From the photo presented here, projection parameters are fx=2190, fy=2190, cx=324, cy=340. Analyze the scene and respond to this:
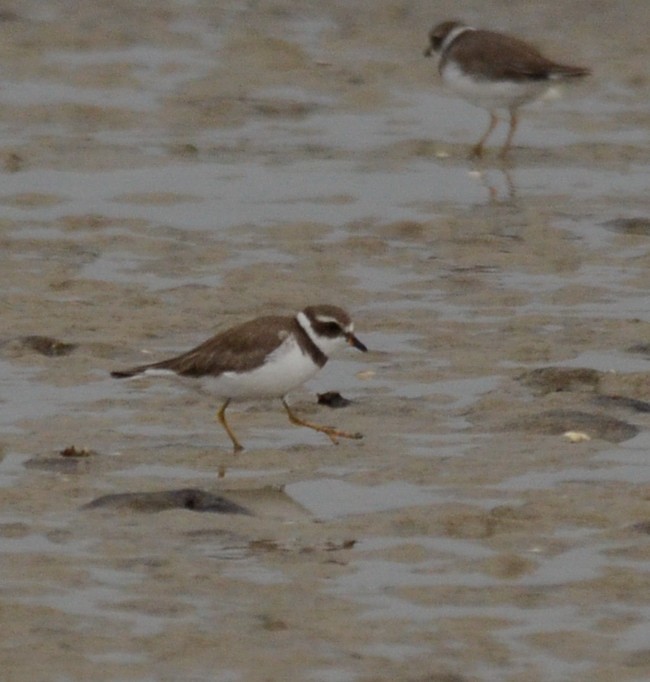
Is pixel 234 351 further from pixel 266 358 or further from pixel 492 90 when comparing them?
pixel 492 90

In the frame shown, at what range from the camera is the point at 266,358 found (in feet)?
35.1

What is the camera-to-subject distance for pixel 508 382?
11.8 metres

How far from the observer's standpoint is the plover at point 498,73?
18.3m

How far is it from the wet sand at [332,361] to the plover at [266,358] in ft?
0.99

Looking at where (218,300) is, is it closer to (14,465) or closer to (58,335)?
(58,335)

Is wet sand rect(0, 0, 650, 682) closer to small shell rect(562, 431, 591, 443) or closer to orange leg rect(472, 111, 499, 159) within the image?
small shell rect(562, 431, 591, 443)

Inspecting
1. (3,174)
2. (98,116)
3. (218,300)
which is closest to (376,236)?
(218,300)

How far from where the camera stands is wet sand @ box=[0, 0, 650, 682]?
8.24m

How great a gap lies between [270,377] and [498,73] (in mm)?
8295

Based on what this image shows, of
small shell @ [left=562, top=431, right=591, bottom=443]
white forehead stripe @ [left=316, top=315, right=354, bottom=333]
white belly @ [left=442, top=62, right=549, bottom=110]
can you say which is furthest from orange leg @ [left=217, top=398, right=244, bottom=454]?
white belly @ [left=442, top=62, right=549, bottom=110]

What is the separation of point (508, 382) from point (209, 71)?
957cm

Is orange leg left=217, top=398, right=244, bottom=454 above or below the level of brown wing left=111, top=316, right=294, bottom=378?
below

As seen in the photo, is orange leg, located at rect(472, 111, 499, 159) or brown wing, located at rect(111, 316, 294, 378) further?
orange leg, located at rect(472, 111, 499, 159)

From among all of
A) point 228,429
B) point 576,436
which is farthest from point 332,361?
point 576,436
